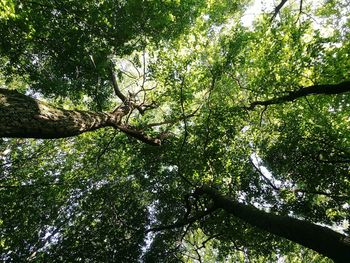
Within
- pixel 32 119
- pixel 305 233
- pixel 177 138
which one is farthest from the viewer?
pixel 177 138

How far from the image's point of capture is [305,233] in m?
4.26

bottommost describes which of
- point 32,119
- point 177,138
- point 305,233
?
point 32,119

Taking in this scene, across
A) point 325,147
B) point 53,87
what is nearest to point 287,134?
point 325,147

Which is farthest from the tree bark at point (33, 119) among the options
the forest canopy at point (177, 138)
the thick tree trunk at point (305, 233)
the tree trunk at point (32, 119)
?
the thick tree trunk at point (305, 233)

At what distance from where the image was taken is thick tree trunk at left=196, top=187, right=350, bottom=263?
371 cm

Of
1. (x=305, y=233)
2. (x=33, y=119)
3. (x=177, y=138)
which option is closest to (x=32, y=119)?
(x=33, y=119)

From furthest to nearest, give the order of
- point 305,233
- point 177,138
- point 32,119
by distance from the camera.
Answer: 1. point 177,138
2. point 305,233
3. point 32,119

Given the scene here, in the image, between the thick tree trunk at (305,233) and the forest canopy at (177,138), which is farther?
the forest canopy at (177,138)

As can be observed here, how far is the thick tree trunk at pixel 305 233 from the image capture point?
3.71m

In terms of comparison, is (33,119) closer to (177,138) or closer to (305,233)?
(305,233)

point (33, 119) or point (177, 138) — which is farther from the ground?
point (177, 138)

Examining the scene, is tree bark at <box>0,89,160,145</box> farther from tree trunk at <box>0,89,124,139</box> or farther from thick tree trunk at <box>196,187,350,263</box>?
thick tree trunk at <box>196,187,350,263</box>

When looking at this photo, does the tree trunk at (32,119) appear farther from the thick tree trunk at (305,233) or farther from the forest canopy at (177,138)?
the thick tree trunk at (305,233)

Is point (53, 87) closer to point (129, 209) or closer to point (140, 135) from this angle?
point (140, 135)
